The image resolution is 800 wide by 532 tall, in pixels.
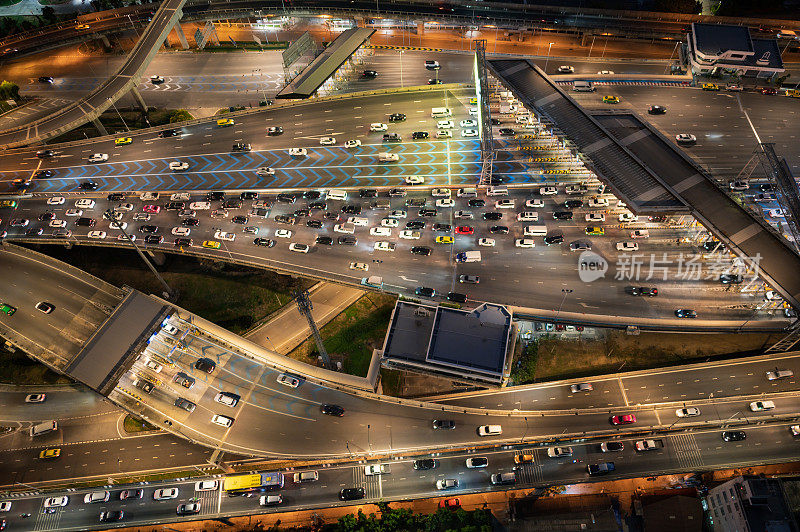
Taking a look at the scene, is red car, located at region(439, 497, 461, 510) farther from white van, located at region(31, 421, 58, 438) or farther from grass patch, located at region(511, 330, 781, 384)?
white van, located at region(31, 421, 58, 438)

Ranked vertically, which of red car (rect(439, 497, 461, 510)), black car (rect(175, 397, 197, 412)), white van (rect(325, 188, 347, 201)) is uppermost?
white van (rect(325, 188, 347, 201))

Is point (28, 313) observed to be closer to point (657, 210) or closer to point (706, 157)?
point (657, 210)

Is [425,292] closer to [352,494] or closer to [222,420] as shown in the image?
[352,494]

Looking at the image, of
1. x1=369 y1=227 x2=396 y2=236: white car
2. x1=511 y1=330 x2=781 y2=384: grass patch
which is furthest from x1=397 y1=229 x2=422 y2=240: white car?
x1=511 y1=330 x2=781 y2=384: grass patch

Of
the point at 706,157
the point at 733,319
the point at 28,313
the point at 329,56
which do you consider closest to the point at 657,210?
the point at 733,319

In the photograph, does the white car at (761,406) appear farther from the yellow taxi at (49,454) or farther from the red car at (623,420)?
the yellow taxi at (49,454)

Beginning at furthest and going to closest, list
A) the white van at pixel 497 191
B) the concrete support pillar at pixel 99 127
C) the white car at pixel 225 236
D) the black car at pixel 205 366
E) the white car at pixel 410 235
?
1. the concrete support pillar at pixel 99 127
2. the white van at pixel 497 191
3. the white car at pixel 225 236
4. the white car at pixel 410 235
5. the black car at pixel 205 366

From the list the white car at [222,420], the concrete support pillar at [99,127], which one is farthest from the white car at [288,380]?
the concrete support pillar at [99,127]
